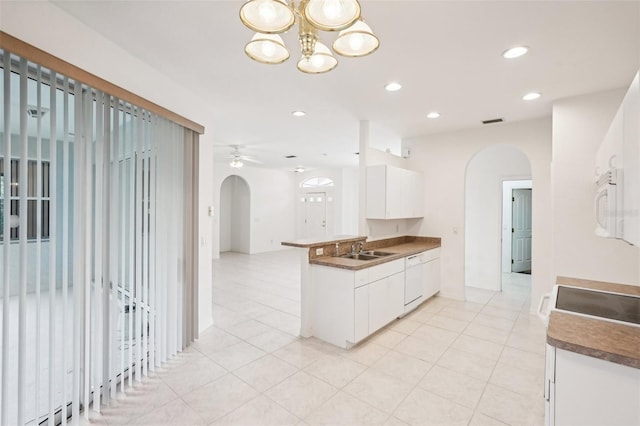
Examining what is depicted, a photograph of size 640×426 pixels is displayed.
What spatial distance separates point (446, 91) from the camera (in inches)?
125

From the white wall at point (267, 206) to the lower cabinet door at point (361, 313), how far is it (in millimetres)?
6281

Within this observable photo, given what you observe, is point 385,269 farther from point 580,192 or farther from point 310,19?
point 310,19

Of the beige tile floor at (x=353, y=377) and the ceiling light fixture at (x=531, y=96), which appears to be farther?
the ceiling light fixture at (x=531, y=96)

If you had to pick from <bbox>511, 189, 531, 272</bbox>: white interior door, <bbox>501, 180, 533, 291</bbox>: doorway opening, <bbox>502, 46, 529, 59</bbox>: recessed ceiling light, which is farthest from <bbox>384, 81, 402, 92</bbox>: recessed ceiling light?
<bbox>511, 189, 531, 272</bbox>: white interior door

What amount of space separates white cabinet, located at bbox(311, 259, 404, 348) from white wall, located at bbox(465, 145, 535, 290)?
2.85 m

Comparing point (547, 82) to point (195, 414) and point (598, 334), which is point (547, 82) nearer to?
point (598, 334)

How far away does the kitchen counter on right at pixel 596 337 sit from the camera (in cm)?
117

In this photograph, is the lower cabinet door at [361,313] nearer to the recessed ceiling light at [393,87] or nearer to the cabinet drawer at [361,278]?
the cabinet drawer at [361,278]

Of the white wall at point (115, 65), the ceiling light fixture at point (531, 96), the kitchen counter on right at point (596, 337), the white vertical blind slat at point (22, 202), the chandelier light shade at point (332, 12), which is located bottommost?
the kitchen counter on right at point (596, 337)

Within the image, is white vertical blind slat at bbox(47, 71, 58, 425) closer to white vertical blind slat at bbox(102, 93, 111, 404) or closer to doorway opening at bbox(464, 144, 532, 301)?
white vertical blind slat at bbox(102, 93, 111, 404)

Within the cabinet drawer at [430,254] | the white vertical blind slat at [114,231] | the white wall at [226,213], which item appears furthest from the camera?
the white wall at [226,213]

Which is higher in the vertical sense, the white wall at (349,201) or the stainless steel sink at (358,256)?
the white wall at (349,201)

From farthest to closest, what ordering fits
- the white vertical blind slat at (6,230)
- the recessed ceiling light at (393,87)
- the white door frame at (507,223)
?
the white door frame at (507,223) → the recessed ceiling light at (393,87) → the white vertical blind slat at (6,230)

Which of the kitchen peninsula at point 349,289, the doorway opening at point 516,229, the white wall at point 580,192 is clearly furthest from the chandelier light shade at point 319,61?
the doorway opening at point 516,229
